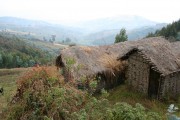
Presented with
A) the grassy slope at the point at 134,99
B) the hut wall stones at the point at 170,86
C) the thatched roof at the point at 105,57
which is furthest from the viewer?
the thatched roof at the point at 105,57

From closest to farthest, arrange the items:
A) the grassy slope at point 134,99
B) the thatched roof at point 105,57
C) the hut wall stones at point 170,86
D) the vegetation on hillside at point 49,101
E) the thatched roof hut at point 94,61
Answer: the vegetation on hillside at point 49,101
the grassy slope at point 134,99
the hut wall stones at point 170,86
the thatched roof at point 105,57
the thatched roof hut at point 94,61

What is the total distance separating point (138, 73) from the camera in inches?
803

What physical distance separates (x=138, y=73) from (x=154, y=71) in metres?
1.53

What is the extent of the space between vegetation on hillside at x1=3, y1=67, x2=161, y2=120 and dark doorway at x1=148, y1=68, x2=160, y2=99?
925 cm

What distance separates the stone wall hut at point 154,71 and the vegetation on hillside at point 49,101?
30.2ft

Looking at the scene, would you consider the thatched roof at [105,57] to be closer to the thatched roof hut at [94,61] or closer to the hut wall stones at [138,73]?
the thatched roof hut at [94,61]

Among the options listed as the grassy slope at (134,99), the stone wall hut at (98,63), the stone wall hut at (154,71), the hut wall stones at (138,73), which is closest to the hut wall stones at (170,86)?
the stone wall hut at (154,71)

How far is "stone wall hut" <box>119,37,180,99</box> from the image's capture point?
18984mm

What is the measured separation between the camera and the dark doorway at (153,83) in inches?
753

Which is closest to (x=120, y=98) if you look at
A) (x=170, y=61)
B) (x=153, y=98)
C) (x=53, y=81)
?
(x=153, y=98)

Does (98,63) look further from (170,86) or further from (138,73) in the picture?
(170,86)

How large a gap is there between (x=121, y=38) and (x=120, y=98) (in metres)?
36.8

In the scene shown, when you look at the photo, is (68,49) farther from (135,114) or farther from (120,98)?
(135,114)

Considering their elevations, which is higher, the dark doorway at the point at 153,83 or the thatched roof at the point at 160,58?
the thatched roof at the point at 160,58
